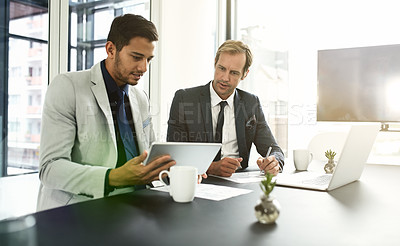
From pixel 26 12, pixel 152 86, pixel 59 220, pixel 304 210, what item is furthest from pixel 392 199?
pixel 152 86

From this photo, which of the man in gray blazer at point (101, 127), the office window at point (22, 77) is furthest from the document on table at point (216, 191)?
the office window at point (22, 77)

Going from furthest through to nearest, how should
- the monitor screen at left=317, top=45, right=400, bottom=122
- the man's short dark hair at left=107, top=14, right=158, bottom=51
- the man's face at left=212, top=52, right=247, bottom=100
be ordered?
the monitor screen at left=317, top=45, right=400, bottom=122 < the man's face at left=212, top=52, right=247, bottom=100 < the man's short dark hair at left=107, top=14, right=158, bottom=51

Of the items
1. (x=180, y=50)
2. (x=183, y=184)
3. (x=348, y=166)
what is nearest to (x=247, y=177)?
(x=348, y=166)

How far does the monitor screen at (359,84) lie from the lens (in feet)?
9.91

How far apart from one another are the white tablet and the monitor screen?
230 centimetres

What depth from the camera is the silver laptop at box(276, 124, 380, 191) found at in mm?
1201

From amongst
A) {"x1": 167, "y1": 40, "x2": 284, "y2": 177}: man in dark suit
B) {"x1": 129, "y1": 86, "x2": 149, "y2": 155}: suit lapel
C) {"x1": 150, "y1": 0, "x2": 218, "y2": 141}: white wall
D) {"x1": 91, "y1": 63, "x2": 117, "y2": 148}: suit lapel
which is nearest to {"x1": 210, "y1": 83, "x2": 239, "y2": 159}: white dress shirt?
{"x1": 167, "y1": 40, "x2": 284, "y2": 177}: man in dark suit

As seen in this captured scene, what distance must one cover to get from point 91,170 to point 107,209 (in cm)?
35

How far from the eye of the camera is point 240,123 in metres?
2.14

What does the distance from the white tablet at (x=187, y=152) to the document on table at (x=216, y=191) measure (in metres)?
0.08

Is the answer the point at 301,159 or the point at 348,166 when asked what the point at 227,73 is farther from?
the point at 348,166

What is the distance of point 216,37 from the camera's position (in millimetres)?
4141

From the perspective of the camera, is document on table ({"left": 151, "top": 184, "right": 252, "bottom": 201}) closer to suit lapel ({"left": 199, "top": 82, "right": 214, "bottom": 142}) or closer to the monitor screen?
suit lapel ({"left": 199, "top": 82, "right": 214, "bottom": 142})

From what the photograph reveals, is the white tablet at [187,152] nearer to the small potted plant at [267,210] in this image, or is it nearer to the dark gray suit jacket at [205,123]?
the small potted plant at [267,210]
